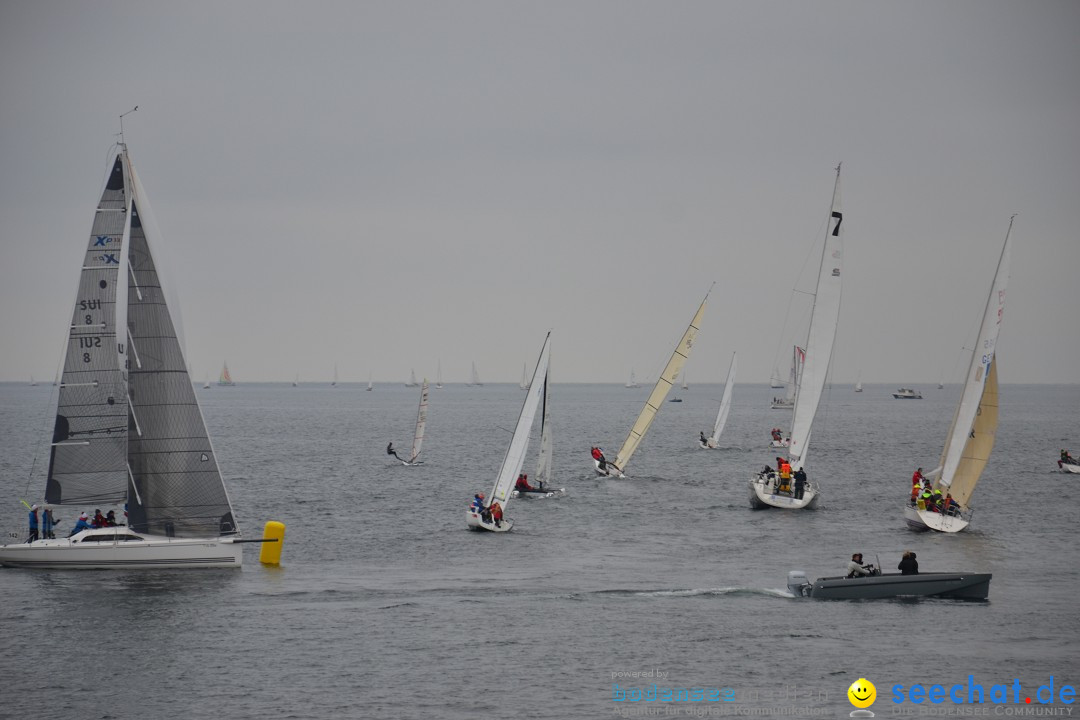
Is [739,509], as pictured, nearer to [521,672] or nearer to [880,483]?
[880,483]

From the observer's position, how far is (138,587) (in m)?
39.0

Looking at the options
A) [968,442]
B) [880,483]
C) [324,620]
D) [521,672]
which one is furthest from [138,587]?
[880,483]

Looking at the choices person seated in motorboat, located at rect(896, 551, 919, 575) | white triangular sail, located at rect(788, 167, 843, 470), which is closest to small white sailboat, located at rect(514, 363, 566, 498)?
white triangular sail, located at rect(788, 167, 843, 470)

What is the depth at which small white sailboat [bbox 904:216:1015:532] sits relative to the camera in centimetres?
5359

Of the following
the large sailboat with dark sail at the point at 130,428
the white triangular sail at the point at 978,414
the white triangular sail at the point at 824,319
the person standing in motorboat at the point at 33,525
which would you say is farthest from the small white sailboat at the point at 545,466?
the person standing in motorboat at the point at 33,525

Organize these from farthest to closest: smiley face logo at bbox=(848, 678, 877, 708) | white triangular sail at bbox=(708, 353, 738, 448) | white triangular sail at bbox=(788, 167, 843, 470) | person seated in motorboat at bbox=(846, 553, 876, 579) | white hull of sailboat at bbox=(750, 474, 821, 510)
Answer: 1. white triangular sail at bbox=(708, 353, 738, 448)
2. white triangular sail at bbox=(788, 167, 843, 470)
3. white hull of sailboat at bbox=(750, 474, 821, 510)
4. person seated in motorboat at bbox=(846, 553, 876, 579)
5. smiley face logo at bbox=(848, 678, 877, 708)

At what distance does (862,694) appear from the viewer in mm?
27938

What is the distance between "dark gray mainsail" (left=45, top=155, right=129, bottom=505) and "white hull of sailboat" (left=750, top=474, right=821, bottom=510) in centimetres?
3193

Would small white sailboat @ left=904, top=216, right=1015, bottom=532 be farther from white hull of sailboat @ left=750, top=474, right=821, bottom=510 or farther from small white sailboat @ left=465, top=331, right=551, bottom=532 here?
small white sailboat @ left=465, top=331, right=551, bottom=532

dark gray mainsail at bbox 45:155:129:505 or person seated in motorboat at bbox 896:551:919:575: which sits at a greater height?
dark gray mainsail at bbox 45:155:129:505

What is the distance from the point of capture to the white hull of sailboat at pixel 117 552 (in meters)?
40.5

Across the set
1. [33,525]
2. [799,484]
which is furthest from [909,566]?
[33,525]

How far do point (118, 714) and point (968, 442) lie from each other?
131ft

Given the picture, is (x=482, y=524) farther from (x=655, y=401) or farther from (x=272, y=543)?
(x=655, y=401)
